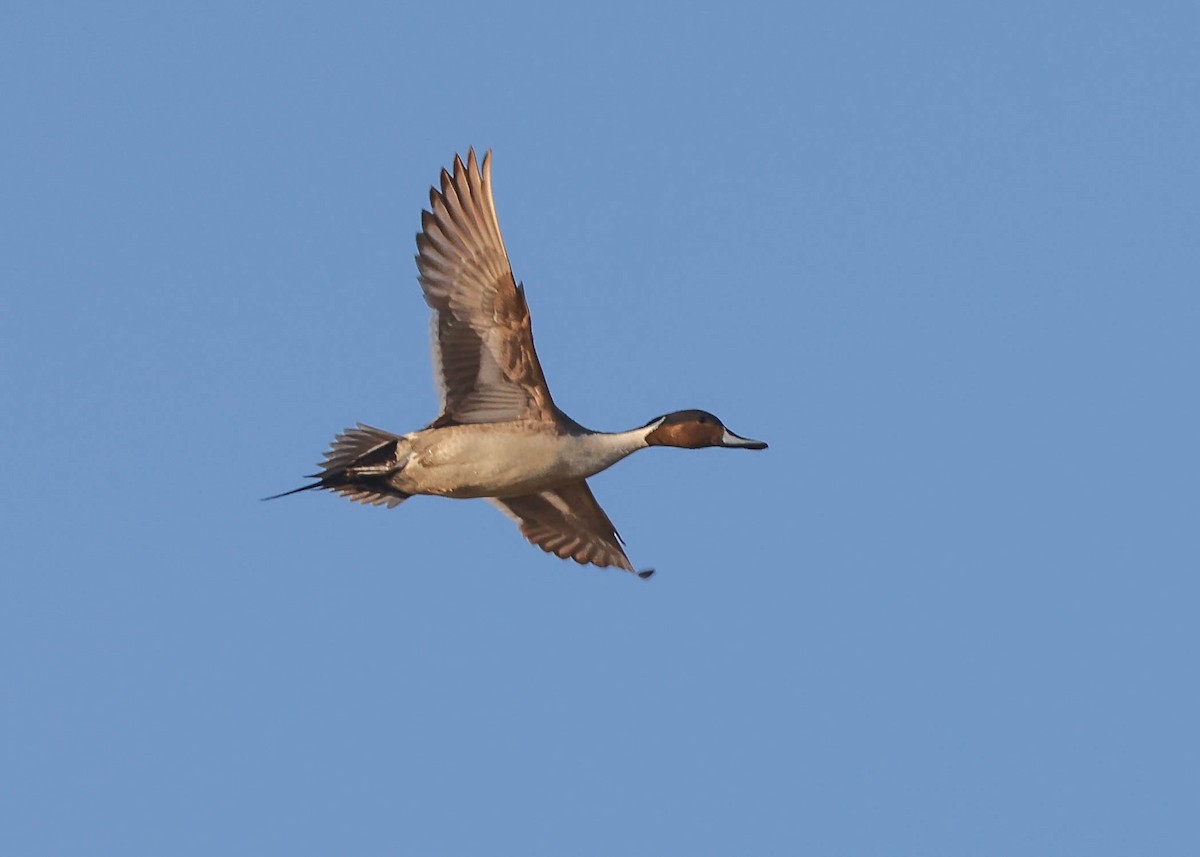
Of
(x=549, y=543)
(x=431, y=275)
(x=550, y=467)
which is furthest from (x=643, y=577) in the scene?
(x=431, y=275)

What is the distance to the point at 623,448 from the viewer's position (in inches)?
478

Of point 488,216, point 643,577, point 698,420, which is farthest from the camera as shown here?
point 643,577

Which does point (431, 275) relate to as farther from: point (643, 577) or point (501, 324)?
point (643, 577)

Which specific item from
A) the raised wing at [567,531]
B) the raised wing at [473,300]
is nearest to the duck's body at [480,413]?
the raised wing at [473,300]

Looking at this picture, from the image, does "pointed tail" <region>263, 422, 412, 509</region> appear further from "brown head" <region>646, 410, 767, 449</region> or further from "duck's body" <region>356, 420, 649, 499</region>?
"brown head" <region>646, 410, 767, 449</region>

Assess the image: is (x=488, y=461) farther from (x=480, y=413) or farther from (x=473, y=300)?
(x=473, y=300)

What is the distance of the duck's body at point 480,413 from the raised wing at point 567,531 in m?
1.14

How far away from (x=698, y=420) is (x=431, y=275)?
192 cm

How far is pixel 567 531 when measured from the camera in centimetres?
1353

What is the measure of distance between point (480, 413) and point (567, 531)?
1.86m

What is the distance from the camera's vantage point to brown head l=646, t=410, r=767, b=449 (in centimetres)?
1230

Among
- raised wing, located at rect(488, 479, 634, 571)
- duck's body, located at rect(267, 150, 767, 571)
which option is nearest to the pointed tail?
duck's body, located at rect(267, 150, 767, 571)

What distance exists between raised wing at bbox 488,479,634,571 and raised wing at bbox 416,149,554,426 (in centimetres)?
170

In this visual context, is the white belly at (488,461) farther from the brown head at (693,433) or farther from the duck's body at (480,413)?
the brown head at (693,433)
